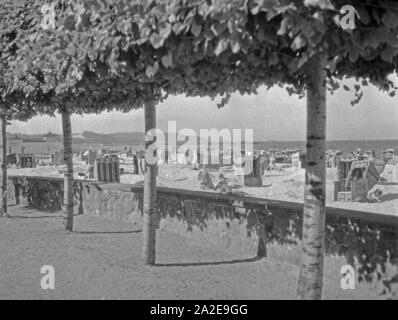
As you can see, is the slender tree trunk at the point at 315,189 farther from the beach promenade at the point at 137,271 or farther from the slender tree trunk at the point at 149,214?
the slender tree trunk at the point at 149,214

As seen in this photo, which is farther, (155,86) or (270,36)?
→ (155,86)

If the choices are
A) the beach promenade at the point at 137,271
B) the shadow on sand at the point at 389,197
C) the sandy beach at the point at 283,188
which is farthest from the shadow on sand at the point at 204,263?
the shadow on sand at the point at 389,197

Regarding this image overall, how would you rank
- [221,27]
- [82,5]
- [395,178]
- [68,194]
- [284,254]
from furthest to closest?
[395,178] < [68,194] < [284,254] < [82,5] < [221,27]

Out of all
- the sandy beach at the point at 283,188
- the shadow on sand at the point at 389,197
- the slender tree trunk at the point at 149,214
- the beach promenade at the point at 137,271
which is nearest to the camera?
the beach promenade at the point at 137,271

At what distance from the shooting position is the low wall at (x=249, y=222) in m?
5.14

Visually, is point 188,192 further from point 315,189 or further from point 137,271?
point 315,189

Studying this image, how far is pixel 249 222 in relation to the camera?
711 centimetres

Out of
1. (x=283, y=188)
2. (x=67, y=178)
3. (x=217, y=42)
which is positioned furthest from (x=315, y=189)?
(x=283, y=188)

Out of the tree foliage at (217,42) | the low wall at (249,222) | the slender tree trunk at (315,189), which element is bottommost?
the low wall at (249,222)

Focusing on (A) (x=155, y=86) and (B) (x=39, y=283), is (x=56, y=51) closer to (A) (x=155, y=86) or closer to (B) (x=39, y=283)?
(A) (x=155, y=86)

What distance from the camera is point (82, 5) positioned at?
154 inches

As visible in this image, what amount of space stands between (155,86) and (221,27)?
3.30m

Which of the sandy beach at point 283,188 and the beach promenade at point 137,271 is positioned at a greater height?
the beach promenade at point 137,271

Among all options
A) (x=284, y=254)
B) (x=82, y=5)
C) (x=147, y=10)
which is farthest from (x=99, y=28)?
(x=284, y=254)
